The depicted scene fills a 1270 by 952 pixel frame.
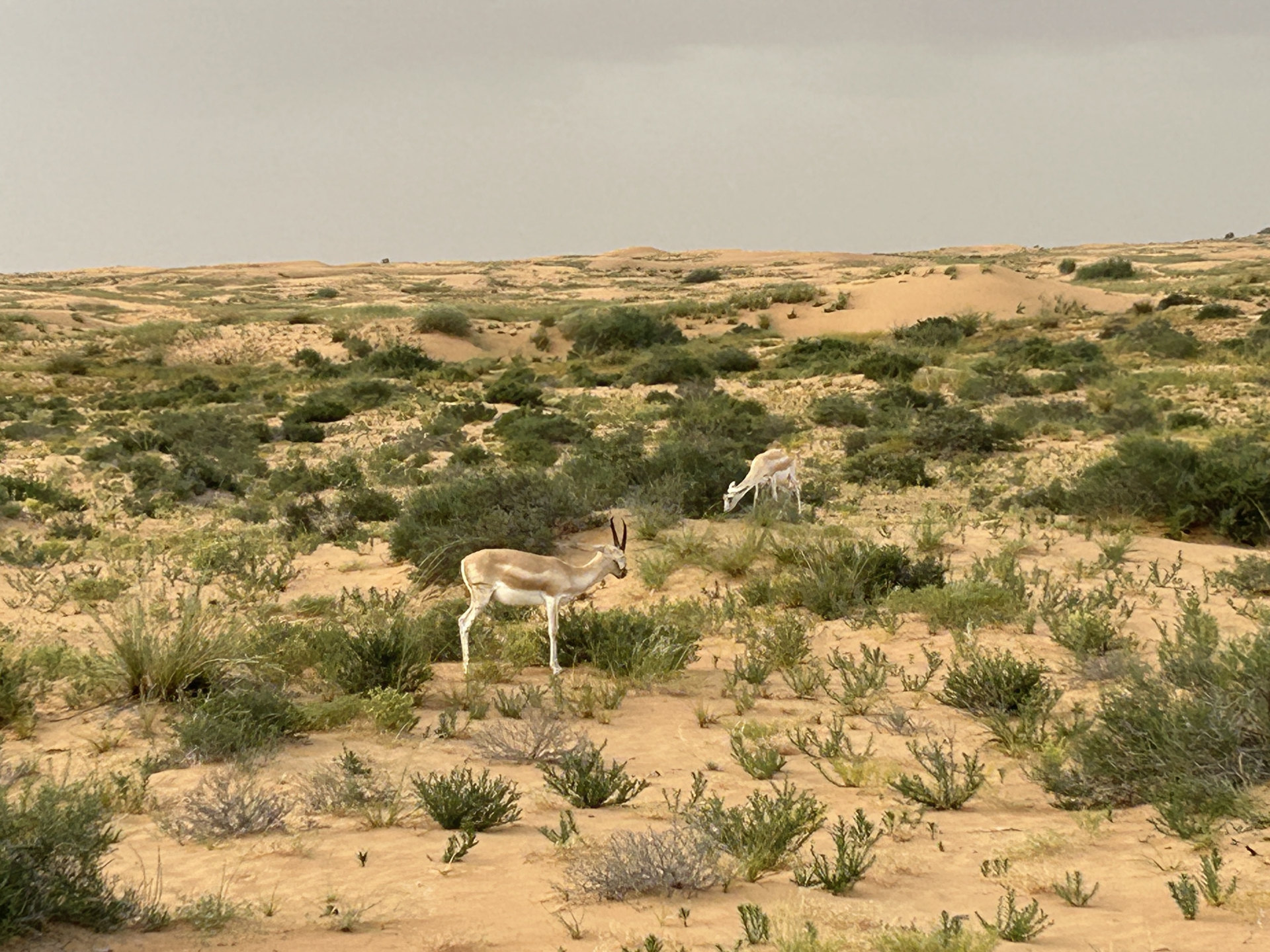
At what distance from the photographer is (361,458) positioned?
1798 cm

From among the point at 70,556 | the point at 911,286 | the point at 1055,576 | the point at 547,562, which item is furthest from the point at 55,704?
the point at 911,286

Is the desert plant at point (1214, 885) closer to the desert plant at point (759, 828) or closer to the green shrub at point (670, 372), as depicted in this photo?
the desert plant at point (759, 828)

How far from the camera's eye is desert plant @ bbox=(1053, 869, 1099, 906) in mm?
4207

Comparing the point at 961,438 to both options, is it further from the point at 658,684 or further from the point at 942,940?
the point at 942,940

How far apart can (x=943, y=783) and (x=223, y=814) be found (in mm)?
3534

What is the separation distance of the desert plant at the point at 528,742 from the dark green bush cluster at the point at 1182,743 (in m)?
2.67

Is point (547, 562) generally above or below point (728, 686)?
above

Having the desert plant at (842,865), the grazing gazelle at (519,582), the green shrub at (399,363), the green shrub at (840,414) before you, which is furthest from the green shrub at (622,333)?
the desert plant at (842,865)

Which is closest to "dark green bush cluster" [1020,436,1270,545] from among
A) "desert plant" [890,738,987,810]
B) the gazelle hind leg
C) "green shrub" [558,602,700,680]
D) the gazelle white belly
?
"green shrub" [558,602,700,680]

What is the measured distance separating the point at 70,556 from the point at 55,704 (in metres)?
4.72

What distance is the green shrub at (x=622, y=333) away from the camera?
34.2m

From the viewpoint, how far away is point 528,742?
625cm

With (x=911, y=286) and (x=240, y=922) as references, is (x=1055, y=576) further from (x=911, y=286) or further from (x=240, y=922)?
(x=911, y=286)

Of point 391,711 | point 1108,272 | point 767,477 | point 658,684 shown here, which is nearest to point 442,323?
Result: point 767,477
